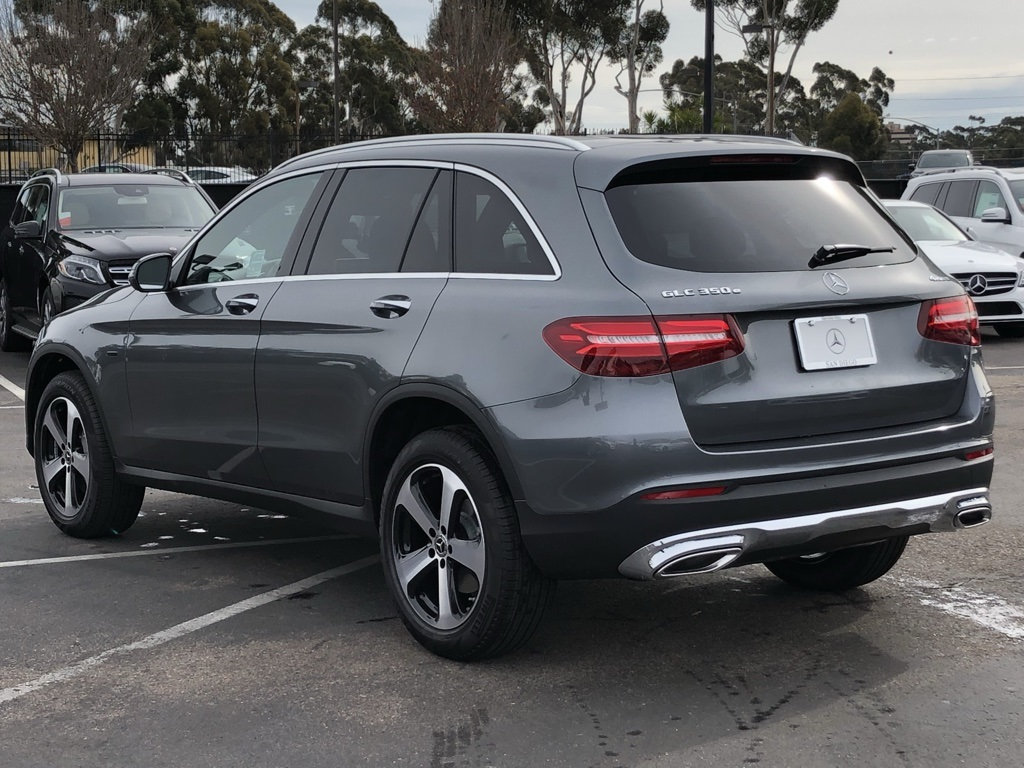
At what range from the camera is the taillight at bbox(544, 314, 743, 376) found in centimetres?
429

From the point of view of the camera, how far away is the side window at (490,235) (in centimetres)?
471

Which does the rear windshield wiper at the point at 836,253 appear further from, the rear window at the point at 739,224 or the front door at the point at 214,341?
the front door at the point at 214,341

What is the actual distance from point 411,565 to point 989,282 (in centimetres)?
1208

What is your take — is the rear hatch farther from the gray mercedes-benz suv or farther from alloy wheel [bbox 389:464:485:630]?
alloy wheel [bbox 389:464:485:630]

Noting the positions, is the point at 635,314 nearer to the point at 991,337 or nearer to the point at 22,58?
the point at 991,337

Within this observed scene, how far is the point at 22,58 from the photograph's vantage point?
115ft

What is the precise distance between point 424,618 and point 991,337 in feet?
43.4

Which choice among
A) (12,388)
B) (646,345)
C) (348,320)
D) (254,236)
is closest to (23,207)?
(12,388)

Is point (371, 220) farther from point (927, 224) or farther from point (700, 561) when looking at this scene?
point (927, 224)

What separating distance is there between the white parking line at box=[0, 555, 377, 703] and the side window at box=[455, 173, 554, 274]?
5.36ft

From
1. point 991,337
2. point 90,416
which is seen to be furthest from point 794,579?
point 991,337

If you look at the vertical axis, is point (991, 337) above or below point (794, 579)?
below

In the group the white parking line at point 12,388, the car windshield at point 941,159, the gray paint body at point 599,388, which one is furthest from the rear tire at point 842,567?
the car windshield at point 941,159

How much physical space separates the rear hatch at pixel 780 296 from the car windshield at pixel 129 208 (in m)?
9.93
